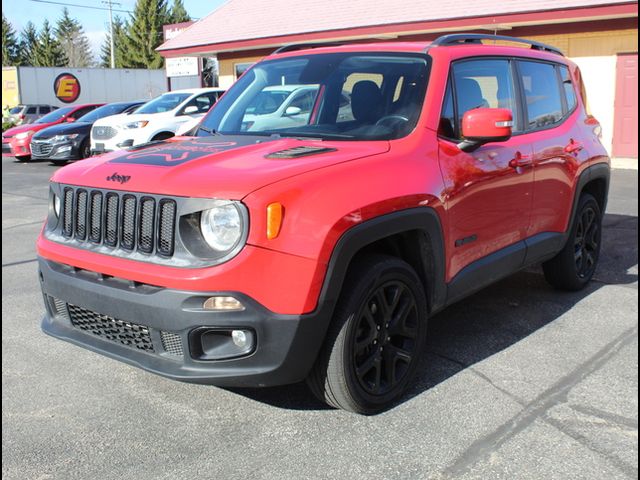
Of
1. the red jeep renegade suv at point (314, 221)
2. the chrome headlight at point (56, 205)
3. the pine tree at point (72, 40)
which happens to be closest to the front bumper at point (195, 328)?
the red jeep renegade suv at point (314, 221)

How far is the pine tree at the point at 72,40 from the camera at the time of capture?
6022cm

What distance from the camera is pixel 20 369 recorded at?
418cm

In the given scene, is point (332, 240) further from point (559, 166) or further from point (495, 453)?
point (559, 166)

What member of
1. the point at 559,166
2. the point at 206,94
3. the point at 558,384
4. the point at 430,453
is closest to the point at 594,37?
the point at 206,94

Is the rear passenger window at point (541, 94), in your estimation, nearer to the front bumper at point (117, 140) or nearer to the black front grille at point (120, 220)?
the black front grille at point (120, 220)

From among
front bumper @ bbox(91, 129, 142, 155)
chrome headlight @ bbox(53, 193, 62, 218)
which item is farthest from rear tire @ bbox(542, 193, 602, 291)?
front bumper @ bbox(91, 129, 142, 155)

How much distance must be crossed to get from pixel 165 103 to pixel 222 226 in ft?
41.6

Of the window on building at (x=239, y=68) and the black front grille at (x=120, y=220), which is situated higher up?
the window on building at (x=239, y=68)

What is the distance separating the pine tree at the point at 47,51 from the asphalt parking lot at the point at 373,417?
51.6 metres

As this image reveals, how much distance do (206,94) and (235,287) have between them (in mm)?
12719

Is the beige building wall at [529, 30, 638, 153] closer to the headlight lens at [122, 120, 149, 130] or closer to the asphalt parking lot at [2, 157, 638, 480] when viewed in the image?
the headlight lens at [122, 120, 149, 130]

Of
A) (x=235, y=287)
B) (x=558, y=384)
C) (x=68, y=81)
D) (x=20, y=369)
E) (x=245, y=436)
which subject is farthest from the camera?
(x=68, y=81)

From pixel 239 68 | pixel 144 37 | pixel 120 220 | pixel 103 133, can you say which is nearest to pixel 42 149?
pixel 103 133

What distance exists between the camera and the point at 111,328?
3.38 metres
